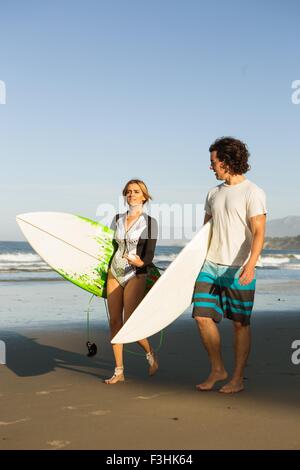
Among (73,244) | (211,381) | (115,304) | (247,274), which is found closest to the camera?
(247,274)

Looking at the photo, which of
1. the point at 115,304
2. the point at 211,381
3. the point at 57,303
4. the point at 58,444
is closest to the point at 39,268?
the point at 57,303

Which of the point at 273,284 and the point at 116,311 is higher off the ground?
the point at 116,311

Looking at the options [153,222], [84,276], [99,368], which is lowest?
[99,368]

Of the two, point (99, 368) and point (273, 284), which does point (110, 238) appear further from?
point (273, 284)

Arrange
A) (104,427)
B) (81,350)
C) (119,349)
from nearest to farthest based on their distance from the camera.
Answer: (104,427), (119,349), (81,350)

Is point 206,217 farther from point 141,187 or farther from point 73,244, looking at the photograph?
point 73,244

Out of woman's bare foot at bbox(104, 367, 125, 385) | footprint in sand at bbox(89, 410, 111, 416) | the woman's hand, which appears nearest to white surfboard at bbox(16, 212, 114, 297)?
the woman's hand

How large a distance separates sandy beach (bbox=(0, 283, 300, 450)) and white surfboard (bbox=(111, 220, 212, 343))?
0.42 metres

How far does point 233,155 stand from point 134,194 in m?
0.80

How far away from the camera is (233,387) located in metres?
4.02
